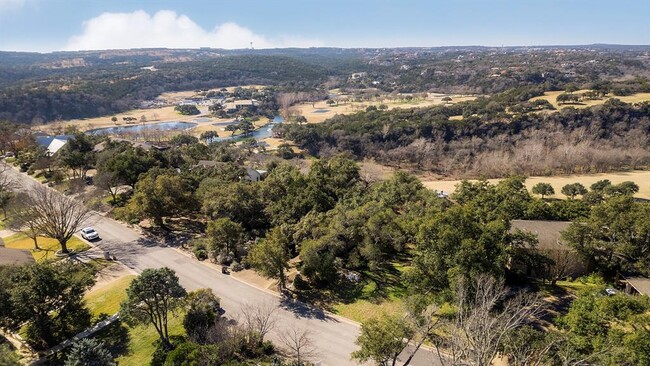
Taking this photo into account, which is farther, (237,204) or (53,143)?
(53,143)

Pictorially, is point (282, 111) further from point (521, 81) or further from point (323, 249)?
point (323, 249)

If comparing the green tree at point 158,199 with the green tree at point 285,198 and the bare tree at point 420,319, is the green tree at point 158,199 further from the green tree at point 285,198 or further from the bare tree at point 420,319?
the bare tree at point 420,319

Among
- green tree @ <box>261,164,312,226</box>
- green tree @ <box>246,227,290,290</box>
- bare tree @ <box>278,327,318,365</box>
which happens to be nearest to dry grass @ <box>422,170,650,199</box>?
green tree @ <box>261,164,312,226</box>

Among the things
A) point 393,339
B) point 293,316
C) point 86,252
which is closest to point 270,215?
point 293,316

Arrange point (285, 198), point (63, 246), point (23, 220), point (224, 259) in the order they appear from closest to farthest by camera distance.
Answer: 1. point (224, 259)
2. point (23, 220)
3. point (63, 246)
4. point (285, 198)

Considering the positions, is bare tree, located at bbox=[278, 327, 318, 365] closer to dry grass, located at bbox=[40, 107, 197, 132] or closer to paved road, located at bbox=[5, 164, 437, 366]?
paved road, located at bbox=[5, 164, 437, 366]

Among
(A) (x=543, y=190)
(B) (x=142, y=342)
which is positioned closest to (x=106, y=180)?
(B) (x=142, y=342)

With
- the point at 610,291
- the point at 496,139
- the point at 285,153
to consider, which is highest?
the point at 496,139

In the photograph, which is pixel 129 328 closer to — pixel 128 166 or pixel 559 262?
pixel 128 166
